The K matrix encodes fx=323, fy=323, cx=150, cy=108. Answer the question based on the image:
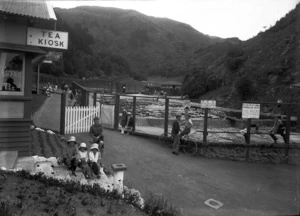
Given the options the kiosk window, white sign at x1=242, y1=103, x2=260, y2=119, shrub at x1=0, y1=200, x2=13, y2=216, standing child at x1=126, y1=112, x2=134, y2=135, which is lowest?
shrub at x1=0, y1=200, x2=13, y2=216

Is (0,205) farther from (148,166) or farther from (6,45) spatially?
(148,166)

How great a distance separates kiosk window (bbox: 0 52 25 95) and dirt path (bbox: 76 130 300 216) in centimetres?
271

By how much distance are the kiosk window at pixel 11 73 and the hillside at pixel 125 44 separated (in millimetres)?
1980

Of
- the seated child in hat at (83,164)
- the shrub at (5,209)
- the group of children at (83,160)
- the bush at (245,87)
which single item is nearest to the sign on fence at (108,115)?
the group of children at (83,160)

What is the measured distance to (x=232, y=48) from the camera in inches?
1750

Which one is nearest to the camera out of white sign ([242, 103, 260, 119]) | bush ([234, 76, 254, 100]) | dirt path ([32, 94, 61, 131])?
white sign ([242, 103, 260, 119])

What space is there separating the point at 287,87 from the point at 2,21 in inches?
912

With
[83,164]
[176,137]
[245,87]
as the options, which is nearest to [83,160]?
[83,164]

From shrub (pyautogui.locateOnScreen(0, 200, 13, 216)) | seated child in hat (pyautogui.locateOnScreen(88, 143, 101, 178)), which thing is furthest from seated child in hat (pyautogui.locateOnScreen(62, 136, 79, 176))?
shrub (pyautogui.locateOnScreen(0, 200, 13, 216))

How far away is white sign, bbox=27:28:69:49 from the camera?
6855 mm

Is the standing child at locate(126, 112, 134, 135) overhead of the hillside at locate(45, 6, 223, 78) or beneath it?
beneath

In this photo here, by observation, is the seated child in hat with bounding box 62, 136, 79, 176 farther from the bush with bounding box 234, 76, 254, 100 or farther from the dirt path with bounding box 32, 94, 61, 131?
the bush with bounding box 234, 76, 254, 100

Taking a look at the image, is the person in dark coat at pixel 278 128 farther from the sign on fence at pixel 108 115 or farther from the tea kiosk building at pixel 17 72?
the tea kiosk building at pixel 17 72

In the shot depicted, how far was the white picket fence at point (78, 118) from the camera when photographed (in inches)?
419
